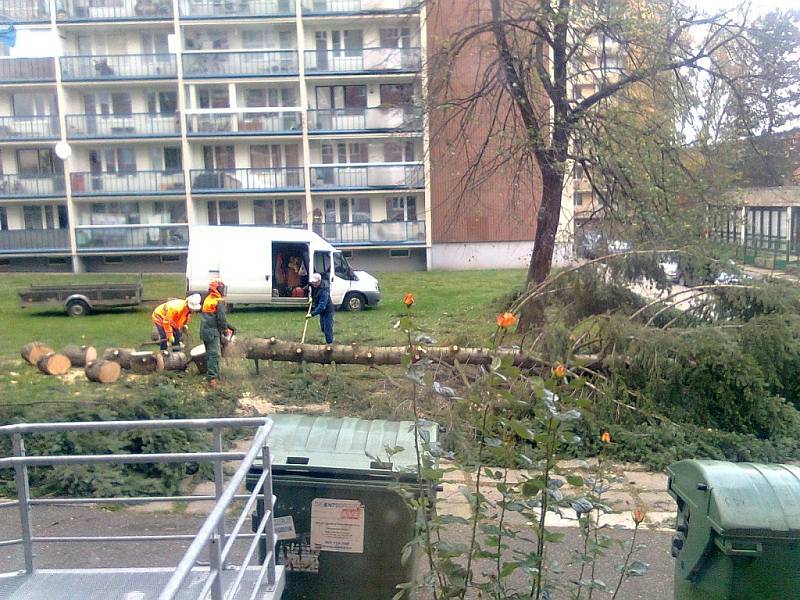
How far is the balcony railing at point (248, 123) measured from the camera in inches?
1203

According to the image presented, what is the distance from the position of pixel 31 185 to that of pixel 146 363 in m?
23.1

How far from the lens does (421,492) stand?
130 inches

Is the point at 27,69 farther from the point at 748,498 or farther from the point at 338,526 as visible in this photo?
the point at 748,498

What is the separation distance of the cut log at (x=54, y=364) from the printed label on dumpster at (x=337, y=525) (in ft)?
32.0

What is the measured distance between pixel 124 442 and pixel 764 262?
8547 mm

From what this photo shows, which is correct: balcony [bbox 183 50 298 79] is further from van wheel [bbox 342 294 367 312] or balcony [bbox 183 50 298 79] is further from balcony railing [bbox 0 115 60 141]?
van wheel [bbox 342 294 367 312]

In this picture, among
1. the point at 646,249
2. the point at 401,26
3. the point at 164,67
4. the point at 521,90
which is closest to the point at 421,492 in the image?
the point at 646,249

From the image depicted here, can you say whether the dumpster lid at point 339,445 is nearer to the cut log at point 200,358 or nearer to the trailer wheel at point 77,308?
the cut log at point 200,358

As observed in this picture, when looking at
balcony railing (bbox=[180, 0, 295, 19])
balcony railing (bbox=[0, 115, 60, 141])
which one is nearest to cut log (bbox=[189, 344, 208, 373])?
balcony railing (bbox=[180, 0, 295, 19])

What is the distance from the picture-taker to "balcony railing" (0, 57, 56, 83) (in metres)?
30.8

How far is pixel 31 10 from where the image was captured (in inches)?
1176

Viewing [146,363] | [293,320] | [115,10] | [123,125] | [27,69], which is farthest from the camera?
[123,125]

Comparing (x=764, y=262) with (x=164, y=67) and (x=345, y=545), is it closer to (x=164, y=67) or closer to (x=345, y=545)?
(x=345, y=545)

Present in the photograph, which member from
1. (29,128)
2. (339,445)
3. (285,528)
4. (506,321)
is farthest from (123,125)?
(506,321)
